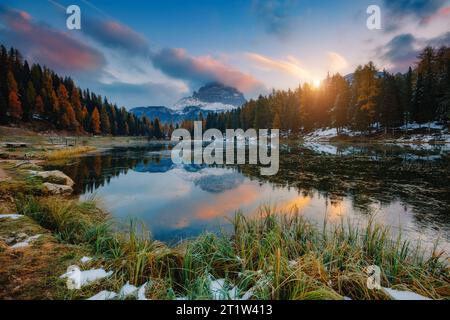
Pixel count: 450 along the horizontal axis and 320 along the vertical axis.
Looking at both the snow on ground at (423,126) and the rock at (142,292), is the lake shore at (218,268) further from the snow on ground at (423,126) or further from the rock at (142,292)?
the snow on ground at (423,126)

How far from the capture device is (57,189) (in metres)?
11.1

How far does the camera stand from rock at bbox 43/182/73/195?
10711 millimetres

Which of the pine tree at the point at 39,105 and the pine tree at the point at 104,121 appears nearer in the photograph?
the pine tree at the point at 39,105

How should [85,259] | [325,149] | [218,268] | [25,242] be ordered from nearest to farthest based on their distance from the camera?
[85,259] → [218,268] → [25,242] → [325,149]

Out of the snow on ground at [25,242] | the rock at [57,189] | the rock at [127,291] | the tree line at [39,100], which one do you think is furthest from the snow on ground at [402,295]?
the tree line at [39,100]

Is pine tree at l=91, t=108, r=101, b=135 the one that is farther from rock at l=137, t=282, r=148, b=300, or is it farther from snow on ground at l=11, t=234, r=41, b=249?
rock at l=137, t=282, r=148, b=300

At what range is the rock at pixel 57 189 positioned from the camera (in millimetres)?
10711

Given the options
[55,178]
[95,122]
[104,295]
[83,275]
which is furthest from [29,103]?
[104,295]

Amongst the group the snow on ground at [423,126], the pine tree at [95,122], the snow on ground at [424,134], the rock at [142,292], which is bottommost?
the rock at [142,292]

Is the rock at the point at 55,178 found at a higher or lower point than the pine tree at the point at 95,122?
lower

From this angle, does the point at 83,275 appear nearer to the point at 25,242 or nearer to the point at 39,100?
the point at 25,242

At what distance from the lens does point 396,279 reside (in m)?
3.56
